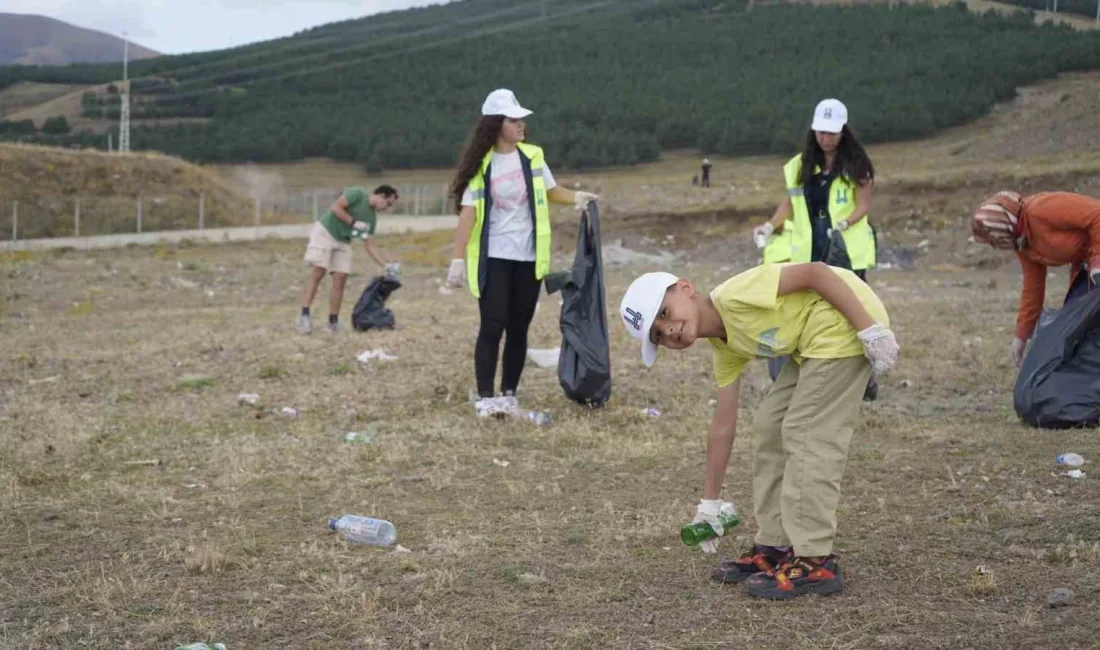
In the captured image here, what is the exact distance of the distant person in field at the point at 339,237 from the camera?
37.1 ft

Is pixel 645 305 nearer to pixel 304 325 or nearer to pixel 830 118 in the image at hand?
pixel 830 118

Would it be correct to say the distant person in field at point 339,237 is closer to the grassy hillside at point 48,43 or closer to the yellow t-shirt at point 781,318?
the yellow t-shirt at point 781,318

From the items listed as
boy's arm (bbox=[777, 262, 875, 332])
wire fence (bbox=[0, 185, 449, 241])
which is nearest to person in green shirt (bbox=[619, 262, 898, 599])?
boy's arm (bbox=[777, 262, 875, 332])

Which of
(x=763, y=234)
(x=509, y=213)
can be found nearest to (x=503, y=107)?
(x=509, y=213)

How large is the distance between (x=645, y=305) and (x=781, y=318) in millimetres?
474

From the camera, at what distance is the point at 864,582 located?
4.21 metres

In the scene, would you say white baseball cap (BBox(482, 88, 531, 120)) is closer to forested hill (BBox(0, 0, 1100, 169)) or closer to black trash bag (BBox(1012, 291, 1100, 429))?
black trash bag (BBox(1012, 291, 1100, 429))

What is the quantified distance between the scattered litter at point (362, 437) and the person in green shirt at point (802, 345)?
310 centimetres

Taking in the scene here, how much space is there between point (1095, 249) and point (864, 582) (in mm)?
2423

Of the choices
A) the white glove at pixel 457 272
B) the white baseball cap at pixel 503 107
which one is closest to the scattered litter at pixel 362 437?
the white glove at pixel 457 272

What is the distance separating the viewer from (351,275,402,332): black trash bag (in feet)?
37.8

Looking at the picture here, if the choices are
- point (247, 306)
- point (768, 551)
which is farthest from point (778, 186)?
point (768, 551)

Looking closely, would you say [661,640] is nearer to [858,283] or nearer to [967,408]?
[858,283]

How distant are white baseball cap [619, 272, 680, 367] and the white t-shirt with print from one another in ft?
10.6
